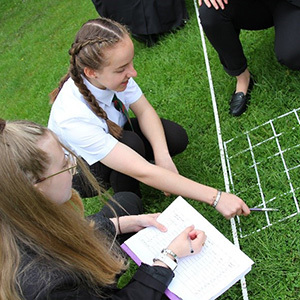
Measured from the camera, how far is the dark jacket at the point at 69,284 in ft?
3.84

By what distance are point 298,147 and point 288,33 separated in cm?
57

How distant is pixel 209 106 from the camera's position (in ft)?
8.75

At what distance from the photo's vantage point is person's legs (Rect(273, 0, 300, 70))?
205cm

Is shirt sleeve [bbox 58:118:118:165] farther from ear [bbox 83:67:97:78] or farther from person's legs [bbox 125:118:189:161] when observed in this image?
person's legs [bbox 125:118:189:161]

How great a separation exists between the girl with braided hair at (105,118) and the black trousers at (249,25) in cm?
59

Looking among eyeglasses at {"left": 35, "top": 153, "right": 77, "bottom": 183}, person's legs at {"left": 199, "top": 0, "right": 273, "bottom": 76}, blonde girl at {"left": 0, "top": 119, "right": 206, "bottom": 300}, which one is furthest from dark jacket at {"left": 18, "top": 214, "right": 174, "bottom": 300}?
person's legs at {"left": 199, "top": 0, "right": 273, "bottom": 76}

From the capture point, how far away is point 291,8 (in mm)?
2086

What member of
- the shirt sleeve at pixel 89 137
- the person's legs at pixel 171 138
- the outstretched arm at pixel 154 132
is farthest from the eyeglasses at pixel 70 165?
the person's legs at pixel 171 138

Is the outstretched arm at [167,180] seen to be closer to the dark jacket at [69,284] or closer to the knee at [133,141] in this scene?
the knee at [133,141]

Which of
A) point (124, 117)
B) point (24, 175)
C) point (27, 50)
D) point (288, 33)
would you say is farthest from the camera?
point (27, 50)

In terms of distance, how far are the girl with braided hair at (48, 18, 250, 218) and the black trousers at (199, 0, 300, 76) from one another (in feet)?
1.95

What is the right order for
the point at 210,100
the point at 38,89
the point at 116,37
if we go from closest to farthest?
the point at 116,37
the point at 210,100
the point at 38,89

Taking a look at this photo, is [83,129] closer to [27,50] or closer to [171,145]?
[171,145]

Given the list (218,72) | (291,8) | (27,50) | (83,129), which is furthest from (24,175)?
(27,50)
